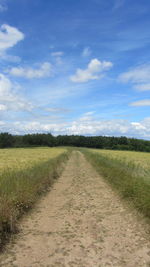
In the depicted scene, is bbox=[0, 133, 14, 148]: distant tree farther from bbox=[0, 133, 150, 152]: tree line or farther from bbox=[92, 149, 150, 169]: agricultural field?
bbox=[92, 149, 150, 169]: agricultural field

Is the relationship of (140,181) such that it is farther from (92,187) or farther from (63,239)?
(63,239)

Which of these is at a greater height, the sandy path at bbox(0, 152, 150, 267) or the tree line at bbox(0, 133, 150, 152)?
the tree line at bbox(0, 133, 150, 152)

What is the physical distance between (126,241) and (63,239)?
150 cm

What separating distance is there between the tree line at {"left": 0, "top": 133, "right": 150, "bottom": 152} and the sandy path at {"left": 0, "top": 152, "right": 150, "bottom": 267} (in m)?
102

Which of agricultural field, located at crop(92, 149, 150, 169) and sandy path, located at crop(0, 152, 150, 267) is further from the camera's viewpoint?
agricultural field, located at crop(92, 149, 150, 169)

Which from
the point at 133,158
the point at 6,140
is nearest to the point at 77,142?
the point at 6,140

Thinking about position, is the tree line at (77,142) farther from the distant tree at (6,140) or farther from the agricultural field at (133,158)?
the agricultural field at (133,158)

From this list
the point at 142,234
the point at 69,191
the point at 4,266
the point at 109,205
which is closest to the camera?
the point at 4,266

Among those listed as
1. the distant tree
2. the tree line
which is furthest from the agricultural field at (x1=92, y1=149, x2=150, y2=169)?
the distant tree

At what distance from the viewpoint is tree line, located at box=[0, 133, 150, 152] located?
355ft

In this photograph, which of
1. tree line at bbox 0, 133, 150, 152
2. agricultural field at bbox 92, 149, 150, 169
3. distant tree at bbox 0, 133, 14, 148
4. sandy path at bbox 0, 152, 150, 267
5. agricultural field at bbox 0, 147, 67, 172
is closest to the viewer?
sandy path at bbox 0, 152, 150, 267

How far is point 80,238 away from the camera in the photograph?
5.11m

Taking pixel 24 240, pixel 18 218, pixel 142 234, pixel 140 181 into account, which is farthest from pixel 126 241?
pixel 140 181

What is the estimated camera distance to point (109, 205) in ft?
26.3
